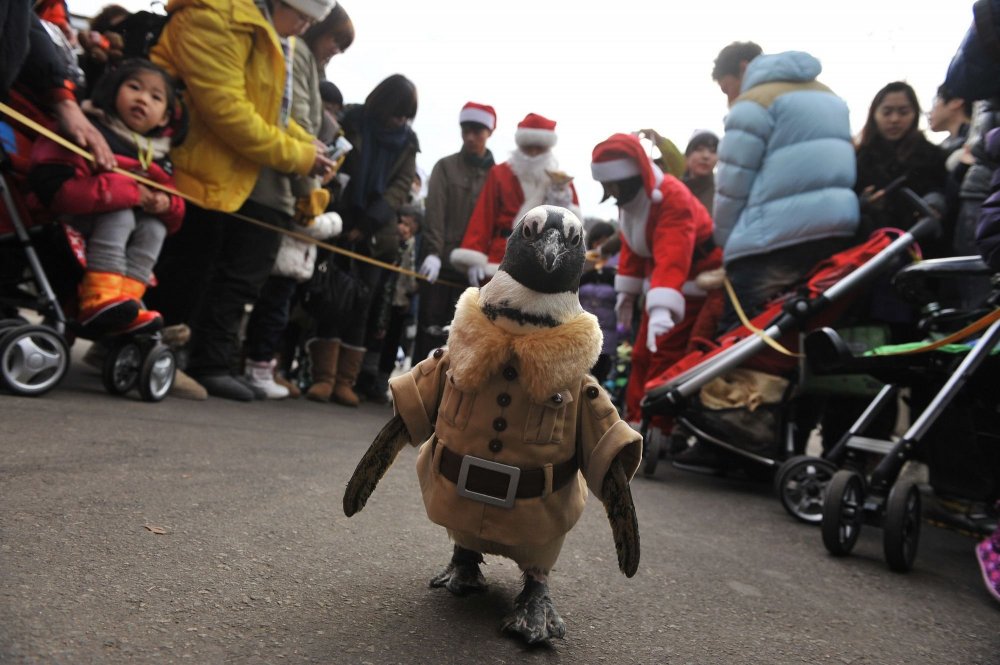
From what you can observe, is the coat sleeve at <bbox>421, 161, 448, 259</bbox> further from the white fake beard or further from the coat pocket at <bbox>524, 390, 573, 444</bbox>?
the coat pocket at <bbox>524, 390, 573, 444</bbox>

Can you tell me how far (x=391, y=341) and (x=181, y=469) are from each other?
4162 millimetres

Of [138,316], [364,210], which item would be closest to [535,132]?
[364,210]

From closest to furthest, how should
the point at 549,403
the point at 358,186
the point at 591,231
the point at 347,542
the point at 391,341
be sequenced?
the point at 549,403
the point at 347,542
the point at 358,186
the point at 391,341
the point at 591,231

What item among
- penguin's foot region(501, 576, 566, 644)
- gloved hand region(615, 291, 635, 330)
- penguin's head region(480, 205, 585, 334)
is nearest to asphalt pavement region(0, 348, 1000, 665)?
penguin's foot region(501, 576, 566, 644)

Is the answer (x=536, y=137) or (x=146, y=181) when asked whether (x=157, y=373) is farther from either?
(x=536, y=137)

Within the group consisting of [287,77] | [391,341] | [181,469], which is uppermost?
[287,77]

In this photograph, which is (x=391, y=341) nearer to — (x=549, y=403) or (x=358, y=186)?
(x=358, y=186)

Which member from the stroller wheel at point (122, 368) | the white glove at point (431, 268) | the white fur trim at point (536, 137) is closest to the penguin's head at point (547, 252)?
the stroller wheel at point (122, 368)

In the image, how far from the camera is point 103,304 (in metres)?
3.50

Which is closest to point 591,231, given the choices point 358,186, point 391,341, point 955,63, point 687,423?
point 391,341

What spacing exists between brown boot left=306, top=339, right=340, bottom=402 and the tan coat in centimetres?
382

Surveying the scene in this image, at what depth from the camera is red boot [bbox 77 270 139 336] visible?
138 inches

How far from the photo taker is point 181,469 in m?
2.73

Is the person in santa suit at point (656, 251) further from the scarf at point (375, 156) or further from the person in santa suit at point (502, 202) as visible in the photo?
the scarf at point (375, 156)
